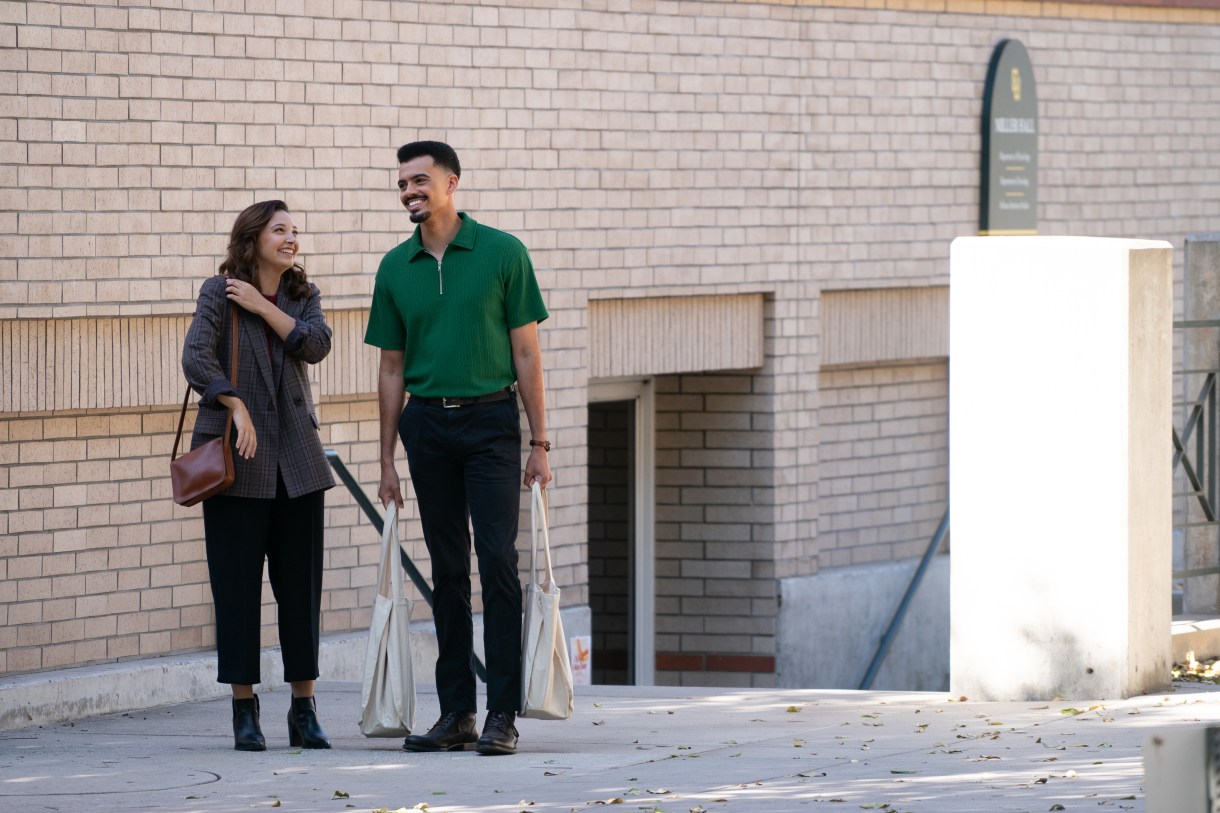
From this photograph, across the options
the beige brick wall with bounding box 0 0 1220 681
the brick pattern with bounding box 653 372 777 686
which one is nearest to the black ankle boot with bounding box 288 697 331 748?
the beige brick wall with bounding box 0 0 1220 681

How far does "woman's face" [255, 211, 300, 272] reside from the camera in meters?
6.97

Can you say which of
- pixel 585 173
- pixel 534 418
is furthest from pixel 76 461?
pixel 585 173

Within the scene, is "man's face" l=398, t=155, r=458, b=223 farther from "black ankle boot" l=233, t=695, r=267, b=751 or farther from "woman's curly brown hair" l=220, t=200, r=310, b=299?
"black ankle boot" l=233, t=695, r=267, b=751

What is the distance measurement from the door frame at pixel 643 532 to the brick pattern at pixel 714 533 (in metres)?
0.07

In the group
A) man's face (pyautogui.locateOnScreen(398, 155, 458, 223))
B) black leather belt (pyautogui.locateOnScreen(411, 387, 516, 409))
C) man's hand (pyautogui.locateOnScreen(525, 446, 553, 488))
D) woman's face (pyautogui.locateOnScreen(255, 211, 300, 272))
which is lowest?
man's hand (pyautogui.locateOnScreen(525, 446, 553, 488))

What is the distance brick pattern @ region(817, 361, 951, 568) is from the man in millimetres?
5932

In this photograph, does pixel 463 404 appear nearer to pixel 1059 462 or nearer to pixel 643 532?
pixel 1059 462

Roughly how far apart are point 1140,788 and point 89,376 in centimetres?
455

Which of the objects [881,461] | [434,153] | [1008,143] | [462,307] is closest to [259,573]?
[462,307]

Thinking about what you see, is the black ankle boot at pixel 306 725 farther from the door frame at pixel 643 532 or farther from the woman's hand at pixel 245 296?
the door frame at pixel 643 532

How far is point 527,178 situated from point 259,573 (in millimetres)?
3996

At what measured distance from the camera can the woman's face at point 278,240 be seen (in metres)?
6.97

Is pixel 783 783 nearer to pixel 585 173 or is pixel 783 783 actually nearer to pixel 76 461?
pixel 76 461

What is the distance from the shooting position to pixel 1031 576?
772 cm
